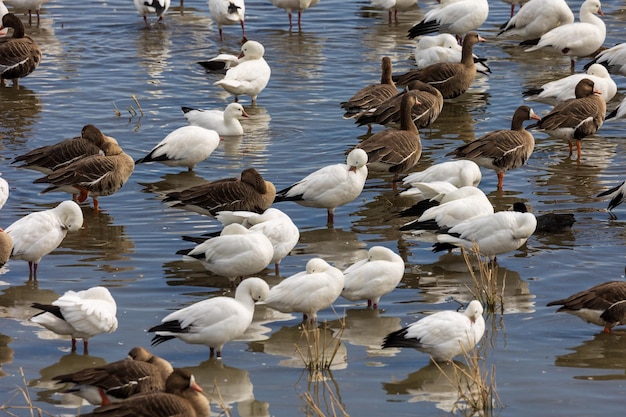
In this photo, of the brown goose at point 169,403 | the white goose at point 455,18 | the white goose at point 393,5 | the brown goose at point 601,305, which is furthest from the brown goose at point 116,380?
the white goose at point 393,5

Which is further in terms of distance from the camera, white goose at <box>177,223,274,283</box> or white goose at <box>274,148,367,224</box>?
white goose at <box>274,148,367,224</box>

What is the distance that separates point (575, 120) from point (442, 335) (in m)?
6.49

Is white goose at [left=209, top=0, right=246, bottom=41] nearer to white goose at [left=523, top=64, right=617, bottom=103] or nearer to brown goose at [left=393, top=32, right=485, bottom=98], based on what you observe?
brown goose at [left=393, top=32, right=485, bottom=98]

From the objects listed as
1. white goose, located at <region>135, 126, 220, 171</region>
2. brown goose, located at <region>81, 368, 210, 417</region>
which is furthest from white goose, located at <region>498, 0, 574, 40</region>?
brown goose, located at <region>81, 368, 210, 417</region>

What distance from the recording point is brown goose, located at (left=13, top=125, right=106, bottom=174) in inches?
506

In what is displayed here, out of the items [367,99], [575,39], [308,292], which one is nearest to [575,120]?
[367,99]

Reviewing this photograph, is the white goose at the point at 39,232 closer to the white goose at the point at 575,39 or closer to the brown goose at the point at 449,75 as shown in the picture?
the brown goose at the point at 449,75

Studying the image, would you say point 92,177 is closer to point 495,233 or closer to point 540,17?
point 495,233

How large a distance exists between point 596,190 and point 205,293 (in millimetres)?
5162

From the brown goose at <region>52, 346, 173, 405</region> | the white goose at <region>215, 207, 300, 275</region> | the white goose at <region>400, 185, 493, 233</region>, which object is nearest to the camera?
the brown goose at <region>52, 346, 173, 405</region>

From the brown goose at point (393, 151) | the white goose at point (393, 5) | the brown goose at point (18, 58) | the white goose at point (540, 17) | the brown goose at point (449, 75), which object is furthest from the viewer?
the white goose at point (393, 5)

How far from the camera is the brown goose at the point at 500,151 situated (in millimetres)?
13156

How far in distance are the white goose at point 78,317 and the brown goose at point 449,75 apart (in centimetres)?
856

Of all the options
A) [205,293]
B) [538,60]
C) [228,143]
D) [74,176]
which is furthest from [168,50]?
[205,293]
